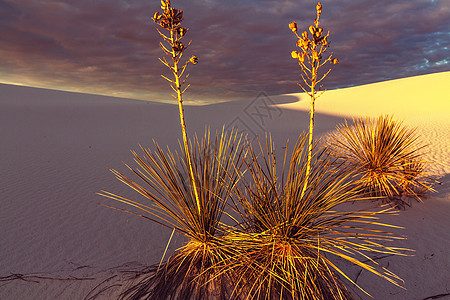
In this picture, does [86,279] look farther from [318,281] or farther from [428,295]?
[428,295]

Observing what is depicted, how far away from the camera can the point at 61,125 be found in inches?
499

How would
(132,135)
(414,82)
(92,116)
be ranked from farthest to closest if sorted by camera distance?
1. (414,82)
2. (92,116)
3. (132,135)

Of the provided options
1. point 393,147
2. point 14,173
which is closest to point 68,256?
point 14,173

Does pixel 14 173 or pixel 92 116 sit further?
pixel 92 116

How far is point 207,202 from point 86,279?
1.65m

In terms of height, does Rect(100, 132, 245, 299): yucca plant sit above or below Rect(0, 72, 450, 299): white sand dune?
above

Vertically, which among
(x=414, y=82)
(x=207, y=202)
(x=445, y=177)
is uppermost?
(x=414, y=82)

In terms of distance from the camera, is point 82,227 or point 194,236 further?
point 82,227

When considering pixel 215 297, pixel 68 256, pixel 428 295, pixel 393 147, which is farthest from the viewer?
pixel 393 147

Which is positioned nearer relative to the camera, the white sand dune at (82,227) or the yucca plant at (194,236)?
the yucca plant at (194,236)

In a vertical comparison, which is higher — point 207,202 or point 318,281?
point 207,202

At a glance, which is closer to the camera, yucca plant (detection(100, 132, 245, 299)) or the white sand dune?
yucca plant (detection(100, 132, 245, 299))

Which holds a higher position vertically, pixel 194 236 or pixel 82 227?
pixel 194 236

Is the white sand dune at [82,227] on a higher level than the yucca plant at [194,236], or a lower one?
lower
